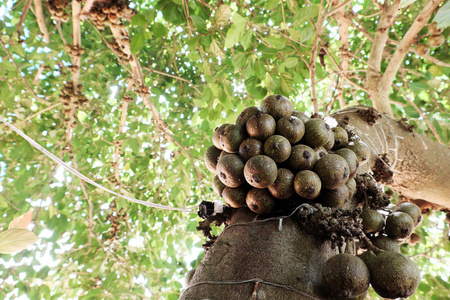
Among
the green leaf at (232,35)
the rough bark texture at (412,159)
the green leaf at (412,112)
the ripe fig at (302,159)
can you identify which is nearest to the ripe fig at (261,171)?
the ripe fig at (302,159)

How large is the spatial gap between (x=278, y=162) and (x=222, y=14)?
1176 millimetres

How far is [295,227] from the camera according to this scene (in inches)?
44.1

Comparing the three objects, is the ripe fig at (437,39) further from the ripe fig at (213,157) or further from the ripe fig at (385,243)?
the ripe fig at (213,157)

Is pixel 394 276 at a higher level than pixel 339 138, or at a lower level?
lower

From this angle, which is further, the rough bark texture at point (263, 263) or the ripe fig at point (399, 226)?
the ripe fig at point (399, 226)

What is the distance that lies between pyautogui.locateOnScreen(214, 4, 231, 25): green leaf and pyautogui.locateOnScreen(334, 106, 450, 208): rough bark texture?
3.09 feet

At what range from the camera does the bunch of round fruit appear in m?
1.12

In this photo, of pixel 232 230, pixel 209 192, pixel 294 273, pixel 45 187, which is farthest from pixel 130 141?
pixel 294 273

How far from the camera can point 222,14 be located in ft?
6.28

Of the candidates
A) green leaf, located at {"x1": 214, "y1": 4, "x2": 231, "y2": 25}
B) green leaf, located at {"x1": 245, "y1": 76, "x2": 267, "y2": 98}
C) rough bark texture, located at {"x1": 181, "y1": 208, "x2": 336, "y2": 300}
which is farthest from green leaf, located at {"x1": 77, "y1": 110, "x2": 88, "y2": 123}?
rough bark texture, located at {"x1": 181, "y1": 208, "x2": 336, "y2": 300}

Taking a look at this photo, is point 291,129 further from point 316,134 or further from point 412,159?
point 412,159

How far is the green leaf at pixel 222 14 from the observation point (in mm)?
1881

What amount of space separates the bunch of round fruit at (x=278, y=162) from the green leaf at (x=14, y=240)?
0.67 metres

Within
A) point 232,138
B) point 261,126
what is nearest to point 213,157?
point 232,138
